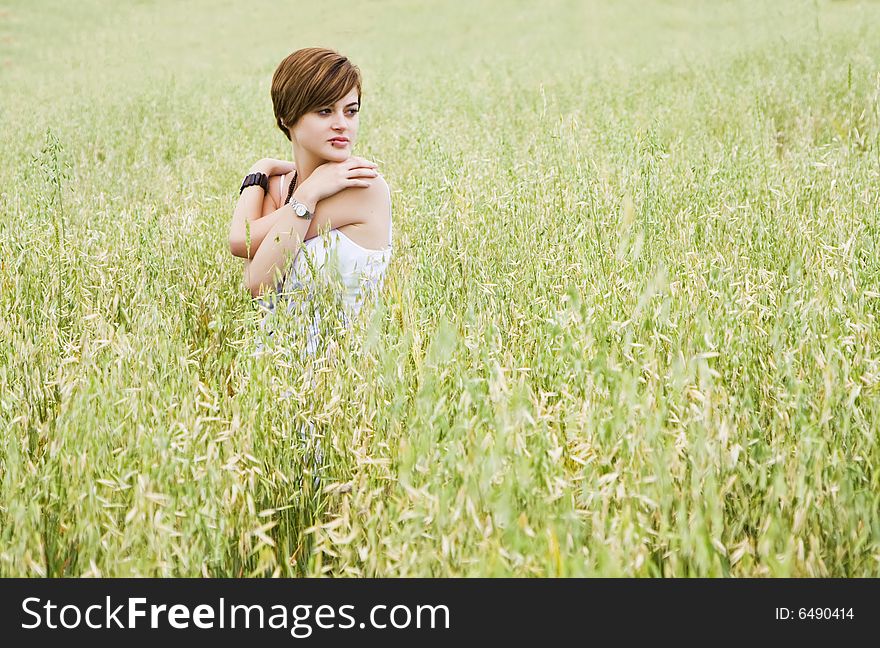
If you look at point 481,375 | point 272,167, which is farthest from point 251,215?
point 481,375

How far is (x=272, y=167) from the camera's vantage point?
3.16 m

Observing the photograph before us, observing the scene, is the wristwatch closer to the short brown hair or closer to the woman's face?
the woman's face

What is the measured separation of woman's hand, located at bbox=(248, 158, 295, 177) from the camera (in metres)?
3.13

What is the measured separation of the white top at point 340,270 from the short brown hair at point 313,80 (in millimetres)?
472

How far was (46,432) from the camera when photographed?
6.74 ft

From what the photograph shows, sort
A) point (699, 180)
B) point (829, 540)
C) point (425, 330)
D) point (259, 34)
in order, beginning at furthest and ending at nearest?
point (259, 34)
point (699, 180)
point (425, 330)
point (829, 540)

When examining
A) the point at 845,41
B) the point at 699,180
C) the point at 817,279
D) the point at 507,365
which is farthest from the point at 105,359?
the point at 845,41

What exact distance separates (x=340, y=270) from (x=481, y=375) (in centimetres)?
80

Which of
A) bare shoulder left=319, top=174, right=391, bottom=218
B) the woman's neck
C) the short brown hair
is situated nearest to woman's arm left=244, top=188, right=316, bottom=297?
bare shoulder left=319, top=174, right=391, bottom=218

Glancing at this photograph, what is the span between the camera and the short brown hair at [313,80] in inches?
108

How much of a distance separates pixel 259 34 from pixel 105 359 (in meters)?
20.9

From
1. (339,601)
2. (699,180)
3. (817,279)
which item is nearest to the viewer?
(339,601)

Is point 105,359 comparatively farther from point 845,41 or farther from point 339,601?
point 845,41

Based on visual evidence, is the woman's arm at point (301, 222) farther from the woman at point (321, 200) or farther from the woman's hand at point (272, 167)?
the woman's hand at point (272, 167)
